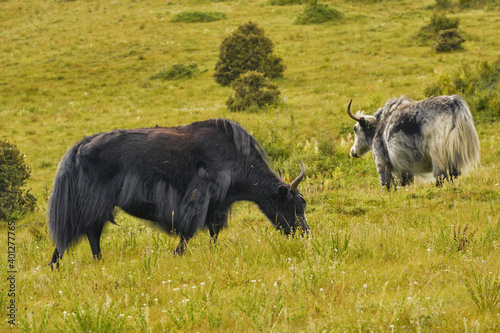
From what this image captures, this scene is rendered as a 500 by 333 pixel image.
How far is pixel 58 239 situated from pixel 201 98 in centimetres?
1751

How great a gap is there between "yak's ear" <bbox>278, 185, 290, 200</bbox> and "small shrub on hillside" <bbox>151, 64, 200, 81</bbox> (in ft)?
69.8

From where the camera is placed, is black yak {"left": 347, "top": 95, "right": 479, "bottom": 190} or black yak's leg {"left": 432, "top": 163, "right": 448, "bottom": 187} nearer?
black yak {"left": 347, "top": 95, "right": 479, "bottom": 190}

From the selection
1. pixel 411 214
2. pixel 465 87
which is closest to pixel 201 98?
pixel 465 87

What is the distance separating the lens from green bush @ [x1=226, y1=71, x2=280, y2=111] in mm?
19562

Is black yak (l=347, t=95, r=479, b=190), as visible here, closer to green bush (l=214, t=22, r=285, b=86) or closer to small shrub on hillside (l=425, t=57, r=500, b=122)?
small shrub on hillside (l=425, t=57, r=500, b=122)

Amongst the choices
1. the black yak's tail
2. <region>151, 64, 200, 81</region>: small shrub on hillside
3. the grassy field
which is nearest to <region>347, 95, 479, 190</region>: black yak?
the grassy field

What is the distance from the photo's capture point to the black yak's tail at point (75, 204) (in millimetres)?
5703

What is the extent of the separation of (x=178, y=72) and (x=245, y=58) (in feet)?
16.5

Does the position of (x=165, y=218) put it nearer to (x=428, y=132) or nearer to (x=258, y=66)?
(x=428, y=132)

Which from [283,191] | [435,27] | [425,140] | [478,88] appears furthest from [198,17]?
[283,191]

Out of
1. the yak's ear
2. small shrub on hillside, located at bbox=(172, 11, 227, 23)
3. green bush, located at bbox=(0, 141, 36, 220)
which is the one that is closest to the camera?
the yak's ear

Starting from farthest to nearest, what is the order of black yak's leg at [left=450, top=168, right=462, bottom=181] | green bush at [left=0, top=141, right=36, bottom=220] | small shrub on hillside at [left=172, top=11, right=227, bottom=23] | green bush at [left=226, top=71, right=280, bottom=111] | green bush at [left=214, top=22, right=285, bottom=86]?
small shrub on hillside at [left=172, top=11, right=227, bottom=23]
green bush at [left=214, top=22, right=285, bottom=86]
green bush at [left=226, top=71, right=280, bottom=111]
green bush at [left=0, top=141, right=36, bottom=220]
black yak's leg at [left=450, top=168, right=462, bottom=181]

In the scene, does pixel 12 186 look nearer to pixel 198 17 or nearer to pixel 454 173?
pixel 454 173

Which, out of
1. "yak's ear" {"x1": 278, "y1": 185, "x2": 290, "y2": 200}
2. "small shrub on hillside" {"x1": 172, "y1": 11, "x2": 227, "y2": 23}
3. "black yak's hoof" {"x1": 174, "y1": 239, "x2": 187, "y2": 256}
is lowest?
"black yak's hoof" {"x1": 174, "y1": 239, "x2": 187, "y2": 256}
